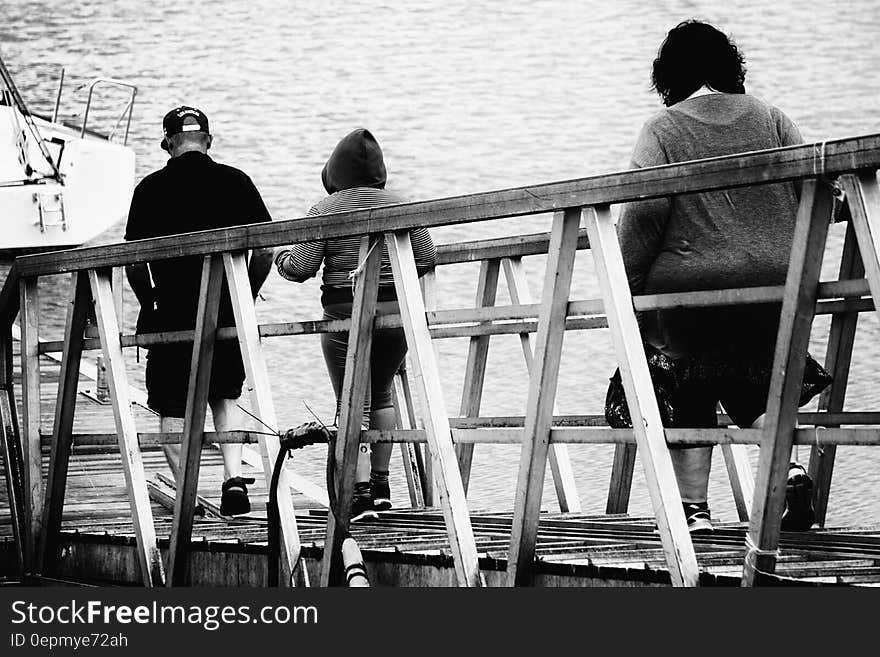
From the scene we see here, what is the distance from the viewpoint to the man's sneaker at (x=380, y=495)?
300 centimetres

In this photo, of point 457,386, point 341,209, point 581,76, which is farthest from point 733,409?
point 581,76

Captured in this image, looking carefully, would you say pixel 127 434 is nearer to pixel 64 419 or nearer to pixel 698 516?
pixel 64 419

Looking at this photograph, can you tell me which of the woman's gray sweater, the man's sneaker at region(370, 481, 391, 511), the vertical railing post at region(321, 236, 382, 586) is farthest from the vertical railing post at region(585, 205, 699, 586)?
the man's sneaker at region(370, 481, 391, 511)

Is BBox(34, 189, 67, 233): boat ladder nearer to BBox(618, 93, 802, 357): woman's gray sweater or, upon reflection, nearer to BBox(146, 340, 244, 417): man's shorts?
BBox(146, 340, 244, 417): man's shorts

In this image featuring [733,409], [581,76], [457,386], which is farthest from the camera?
[581,76]

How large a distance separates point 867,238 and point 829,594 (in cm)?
39

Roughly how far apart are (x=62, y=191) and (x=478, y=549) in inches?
342

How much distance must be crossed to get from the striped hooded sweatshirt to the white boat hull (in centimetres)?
766

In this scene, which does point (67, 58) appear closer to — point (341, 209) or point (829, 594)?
point (341, 209)

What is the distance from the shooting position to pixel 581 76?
47.0 ft

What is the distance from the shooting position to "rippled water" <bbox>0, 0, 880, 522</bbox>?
1347cm

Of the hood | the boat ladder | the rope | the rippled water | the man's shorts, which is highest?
the rippled water

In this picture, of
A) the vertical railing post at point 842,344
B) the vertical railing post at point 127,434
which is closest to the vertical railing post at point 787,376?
the vertical railing post at point 842,344

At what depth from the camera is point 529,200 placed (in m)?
1.89
